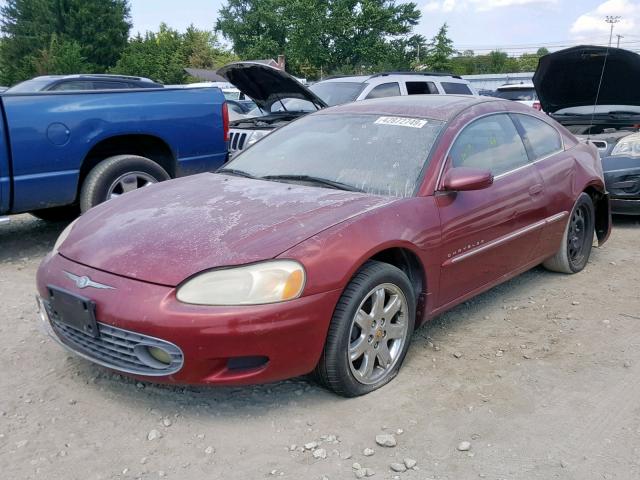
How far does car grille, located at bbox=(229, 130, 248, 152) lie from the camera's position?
7.39m

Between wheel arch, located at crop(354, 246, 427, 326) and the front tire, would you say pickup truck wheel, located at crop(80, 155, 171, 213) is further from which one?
the front tire

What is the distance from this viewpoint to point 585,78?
6781 mm

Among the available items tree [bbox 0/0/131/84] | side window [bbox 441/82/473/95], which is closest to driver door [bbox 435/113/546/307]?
side window [bbox 441/82/473/95]

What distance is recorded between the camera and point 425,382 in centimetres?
313

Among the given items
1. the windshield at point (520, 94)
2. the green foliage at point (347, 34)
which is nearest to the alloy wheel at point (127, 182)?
the windshield at point (520, 94)

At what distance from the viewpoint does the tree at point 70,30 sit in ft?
150

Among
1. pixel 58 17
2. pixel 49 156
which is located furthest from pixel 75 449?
pixel 58 17

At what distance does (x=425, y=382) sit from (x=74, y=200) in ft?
11.9

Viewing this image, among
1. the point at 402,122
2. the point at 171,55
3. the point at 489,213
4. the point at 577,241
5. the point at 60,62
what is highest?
the point at 171,55

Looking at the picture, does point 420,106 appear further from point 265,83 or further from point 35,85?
point 35,85

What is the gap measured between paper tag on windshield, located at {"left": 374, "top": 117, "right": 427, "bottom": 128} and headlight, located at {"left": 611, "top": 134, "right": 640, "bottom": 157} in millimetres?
3665

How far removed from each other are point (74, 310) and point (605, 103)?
21.5ft

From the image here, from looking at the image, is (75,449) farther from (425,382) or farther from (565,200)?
(565,200)

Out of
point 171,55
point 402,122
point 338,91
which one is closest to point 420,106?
point 402,122
